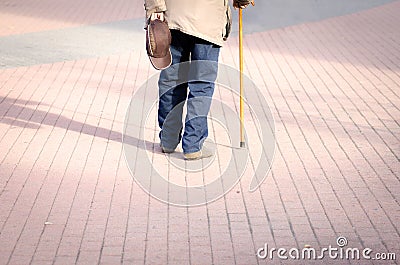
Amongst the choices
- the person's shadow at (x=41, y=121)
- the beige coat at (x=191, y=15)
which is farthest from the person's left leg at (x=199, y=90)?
the person's shadow at (x=41, y=121)

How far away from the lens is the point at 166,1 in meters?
6.87

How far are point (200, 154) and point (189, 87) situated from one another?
0.57m

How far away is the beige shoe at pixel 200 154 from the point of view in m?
7.30

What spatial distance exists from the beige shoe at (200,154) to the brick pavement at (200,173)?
147 millimetres

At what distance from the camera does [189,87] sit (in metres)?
7.19

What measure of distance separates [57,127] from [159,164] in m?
1.52

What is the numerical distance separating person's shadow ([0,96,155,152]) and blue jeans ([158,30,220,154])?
0.38 m

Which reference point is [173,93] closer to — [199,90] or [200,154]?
[199,90]

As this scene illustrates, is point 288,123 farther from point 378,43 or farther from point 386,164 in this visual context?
point 378,43

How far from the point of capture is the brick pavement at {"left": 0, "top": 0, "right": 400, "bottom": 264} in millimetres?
5645

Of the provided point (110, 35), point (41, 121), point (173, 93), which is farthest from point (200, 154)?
point (110, 35)

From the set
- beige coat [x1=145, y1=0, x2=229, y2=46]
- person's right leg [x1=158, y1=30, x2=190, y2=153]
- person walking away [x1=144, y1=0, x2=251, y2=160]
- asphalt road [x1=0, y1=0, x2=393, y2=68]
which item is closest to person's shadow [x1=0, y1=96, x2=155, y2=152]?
person's right leg [x1=158, y1=30, x2=190, y2=153]

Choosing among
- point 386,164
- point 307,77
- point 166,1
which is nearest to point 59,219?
point 166,1

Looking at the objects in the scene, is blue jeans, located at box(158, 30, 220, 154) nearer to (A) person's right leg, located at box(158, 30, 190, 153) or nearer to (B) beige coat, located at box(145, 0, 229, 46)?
(A) person's right leg, located at box(158, 30, 190, 153)
